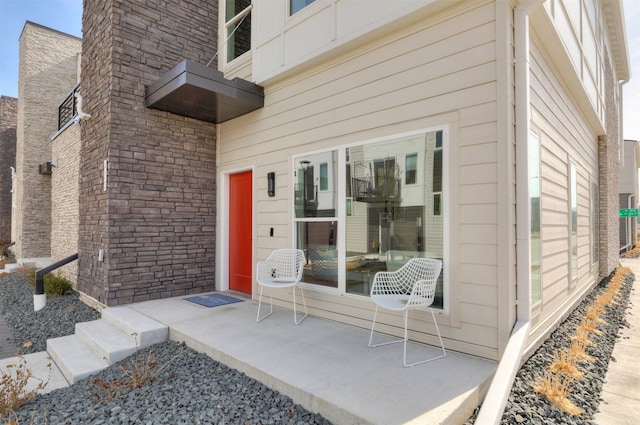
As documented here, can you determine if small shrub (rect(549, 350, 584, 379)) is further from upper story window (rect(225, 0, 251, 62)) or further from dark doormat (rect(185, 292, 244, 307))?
upper story window (rect(225, 0, 251, 62))

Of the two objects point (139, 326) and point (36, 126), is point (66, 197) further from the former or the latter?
point (139, 326)

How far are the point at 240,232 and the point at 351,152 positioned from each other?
9.03 feet

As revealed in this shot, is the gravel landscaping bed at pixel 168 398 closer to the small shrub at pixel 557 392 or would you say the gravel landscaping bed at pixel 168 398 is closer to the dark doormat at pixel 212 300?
the dark doormat at pixel 212 300

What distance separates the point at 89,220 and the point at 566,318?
7.31 metres

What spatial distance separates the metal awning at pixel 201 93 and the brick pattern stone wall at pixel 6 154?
13366 millimetres

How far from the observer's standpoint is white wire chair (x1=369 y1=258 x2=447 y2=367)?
2920mm

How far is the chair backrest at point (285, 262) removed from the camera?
451 centimetres

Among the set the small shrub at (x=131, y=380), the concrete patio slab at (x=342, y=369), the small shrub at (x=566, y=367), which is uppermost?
the concrete patio slab at (x=342, y=369)

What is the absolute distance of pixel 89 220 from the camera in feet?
18.3

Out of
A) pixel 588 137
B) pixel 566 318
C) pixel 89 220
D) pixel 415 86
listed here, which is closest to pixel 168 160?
pixel 89 220

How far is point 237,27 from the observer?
5.96 m

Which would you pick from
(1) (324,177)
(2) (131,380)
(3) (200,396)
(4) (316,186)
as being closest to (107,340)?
(2) (131,380)

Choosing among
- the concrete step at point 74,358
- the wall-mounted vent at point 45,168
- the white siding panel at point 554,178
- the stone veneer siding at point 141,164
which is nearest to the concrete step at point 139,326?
the concrete step at point 74,358

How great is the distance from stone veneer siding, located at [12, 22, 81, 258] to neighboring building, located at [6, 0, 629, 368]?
6581 mm
